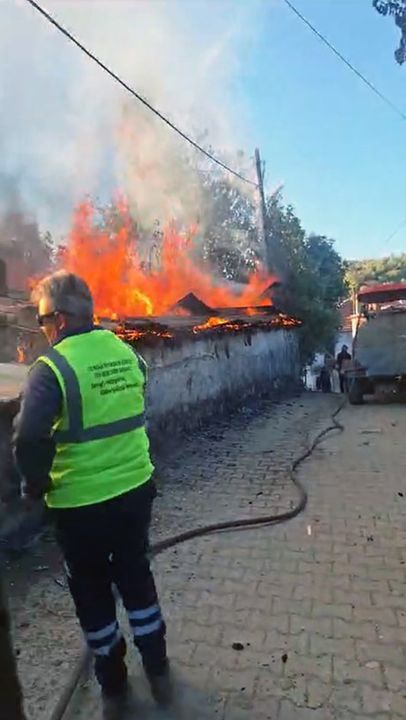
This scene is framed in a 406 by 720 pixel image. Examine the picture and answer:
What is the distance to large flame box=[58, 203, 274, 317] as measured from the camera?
45.3 ft

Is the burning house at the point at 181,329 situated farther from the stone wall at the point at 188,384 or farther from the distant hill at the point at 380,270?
the distant hill at the point at 380,270

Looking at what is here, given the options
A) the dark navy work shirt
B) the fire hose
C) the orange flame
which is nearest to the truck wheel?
the orange flame

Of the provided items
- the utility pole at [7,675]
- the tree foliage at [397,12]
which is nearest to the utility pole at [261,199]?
the tree foliage at [397,12]

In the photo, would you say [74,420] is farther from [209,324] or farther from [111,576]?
[209,324]

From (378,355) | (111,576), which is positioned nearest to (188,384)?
(378,355)

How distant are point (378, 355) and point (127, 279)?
21.2 ft

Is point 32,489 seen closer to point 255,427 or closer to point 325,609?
point 325,609

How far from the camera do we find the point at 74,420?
8.57ft

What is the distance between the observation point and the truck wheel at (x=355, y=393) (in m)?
14.1

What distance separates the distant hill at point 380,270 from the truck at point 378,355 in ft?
114

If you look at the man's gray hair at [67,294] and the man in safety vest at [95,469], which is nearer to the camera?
the man in safety vest at [95,469]

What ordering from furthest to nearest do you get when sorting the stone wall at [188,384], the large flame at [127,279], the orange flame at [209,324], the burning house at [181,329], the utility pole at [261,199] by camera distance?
the utility pole at [261,199] → the large flame at [127,279] → the orange flame at [209,324] → the burning house at [181,329] → the stone wall at [188,384]

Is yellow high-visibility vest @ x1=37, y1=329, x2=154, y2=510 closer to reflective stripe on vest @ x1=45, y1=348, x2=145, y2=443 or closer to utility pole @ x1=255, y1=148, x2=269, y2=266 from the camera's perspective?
reflective stripe on vest @ x1=45, y1=348, x2=145, y2=443

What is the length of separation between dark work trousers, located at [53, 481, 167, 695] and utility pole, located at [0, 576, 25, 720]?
2.84ft
